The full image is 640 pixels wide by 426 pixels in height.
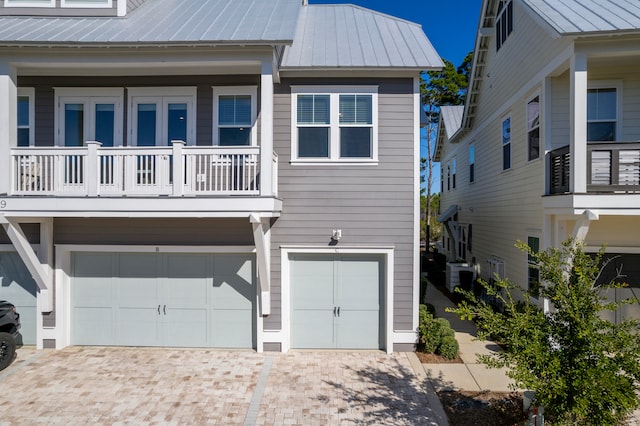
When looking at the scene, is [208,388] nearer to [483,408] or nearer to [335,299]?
[335,299]

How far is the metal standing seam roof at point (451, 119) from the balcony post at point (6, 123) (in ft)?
57.0

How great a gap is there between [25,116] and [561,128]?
12.7m

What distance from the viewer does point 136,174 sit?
281 inches

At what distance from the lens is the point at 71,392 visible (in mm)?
6488

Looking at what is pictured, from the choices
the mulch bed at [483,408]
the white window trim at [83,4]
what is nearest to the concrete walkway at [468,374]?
the mulch bed at [483,408]

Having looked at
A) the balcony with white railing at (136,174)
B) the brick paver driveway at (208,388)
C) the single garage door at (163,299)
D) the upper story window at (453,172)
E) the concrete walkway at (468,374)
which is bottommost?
the brick paver driveway at (208,388)

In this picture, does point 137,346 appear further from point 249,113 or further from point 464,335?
point 464,335

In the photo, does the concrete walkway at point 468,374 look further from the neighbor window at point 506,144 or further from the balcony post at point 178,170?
the balcony post at point 178,170

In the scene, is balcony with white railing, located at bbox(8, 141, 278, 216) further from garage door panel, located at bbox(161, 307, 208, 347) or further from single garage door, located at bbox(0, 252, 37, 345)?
garage door panel, located at bbox(161, 307, 208, 347)

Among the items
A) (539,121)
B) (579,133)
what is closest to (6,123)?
(579,133)

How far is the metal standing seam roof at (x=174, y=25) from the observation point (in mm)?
7073

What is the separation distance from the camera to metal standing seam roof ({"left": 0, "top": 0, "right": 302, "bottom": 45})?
23.2 feet

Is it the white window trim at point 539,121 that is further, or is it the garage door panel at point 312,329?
the white window trim at point 539,121

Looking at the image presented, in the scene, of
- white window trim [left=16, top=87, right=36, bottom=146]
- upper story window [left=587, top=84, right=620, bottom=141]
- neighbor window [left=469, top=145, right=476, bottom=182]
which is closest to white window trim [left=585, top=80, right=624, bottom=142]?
upper story window [left=587, top=84, right=620, bottom=141]
